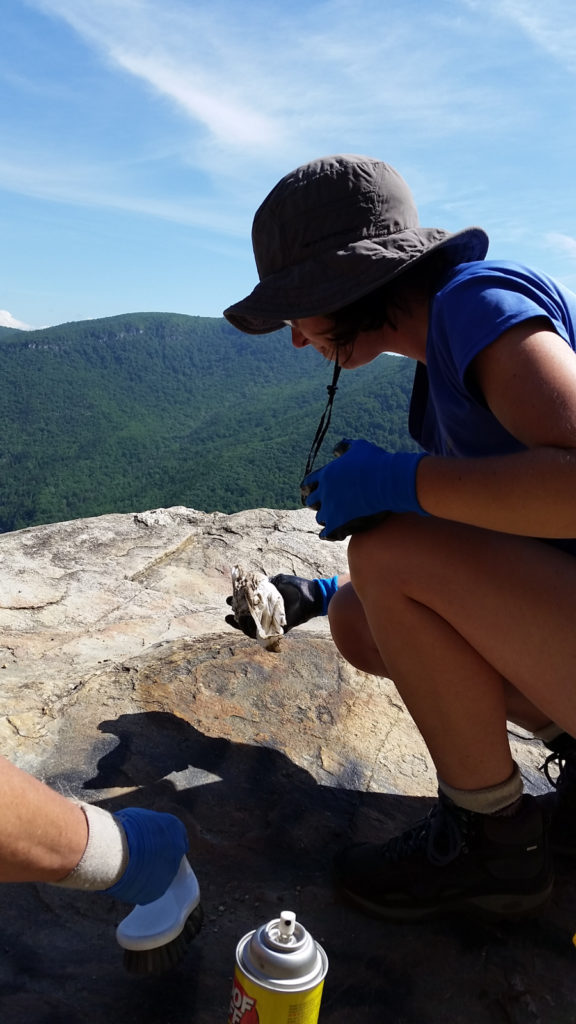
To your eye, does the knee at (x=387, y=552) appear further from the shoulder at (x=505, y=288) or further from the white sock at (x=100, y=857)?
the white sock at (x=100, y=857)

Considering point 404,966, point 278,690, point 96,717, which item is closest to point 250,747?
point 278,690

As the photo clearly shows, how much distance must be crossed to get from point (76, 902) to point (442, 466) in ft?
3.51

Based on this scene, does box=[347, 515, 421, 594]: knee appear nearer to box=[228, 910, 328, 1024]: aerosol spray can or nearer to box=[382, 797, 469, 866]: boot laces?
box=[382, 797, 469, 866]: boot laces

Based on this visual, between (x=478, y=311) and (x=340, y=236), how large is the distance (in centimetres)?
38

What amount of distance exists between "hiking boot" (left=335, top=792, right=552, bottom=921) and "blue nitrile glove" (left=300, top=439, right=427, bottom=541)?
1.81ft

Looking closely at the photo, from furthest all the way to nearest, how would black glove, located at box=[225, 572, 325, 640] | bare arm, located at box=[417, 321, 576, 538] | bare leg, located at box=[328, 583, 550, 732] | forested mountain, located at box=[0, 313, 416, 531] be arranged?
forested mountain, located at box=[0, 313, 416, 531]
black glove, located at box=[225, 572, 325, 640]
bare leg, located at box=[328, 583, 550, 732]
bare arm, located at box=[417, 321, 576, 538]

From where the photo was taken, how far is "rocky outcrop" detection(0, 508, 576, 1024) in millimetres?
1231

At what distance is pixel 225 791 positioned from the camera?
69.4 inches

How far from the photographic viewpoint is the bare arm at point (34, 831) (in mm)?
1032

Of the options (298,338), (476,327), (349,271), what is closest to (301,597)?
(298,338)

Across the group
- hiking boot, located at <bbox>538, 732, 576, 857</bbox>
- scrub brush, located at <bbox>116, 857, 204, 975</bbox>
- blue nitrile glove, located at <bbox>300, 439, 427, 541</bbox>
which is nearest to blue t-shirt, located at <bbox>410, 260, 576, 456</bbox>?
blue nitrile glove, located at <bbox>300, 439, 427, 541</bbox>

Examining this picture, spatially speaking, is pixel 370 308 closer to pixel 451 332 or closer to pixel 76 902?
pixel 451 332

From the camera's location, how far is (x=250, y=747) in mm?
1933

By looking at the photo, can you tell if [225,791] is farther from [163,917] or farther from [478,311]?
[478,311]
